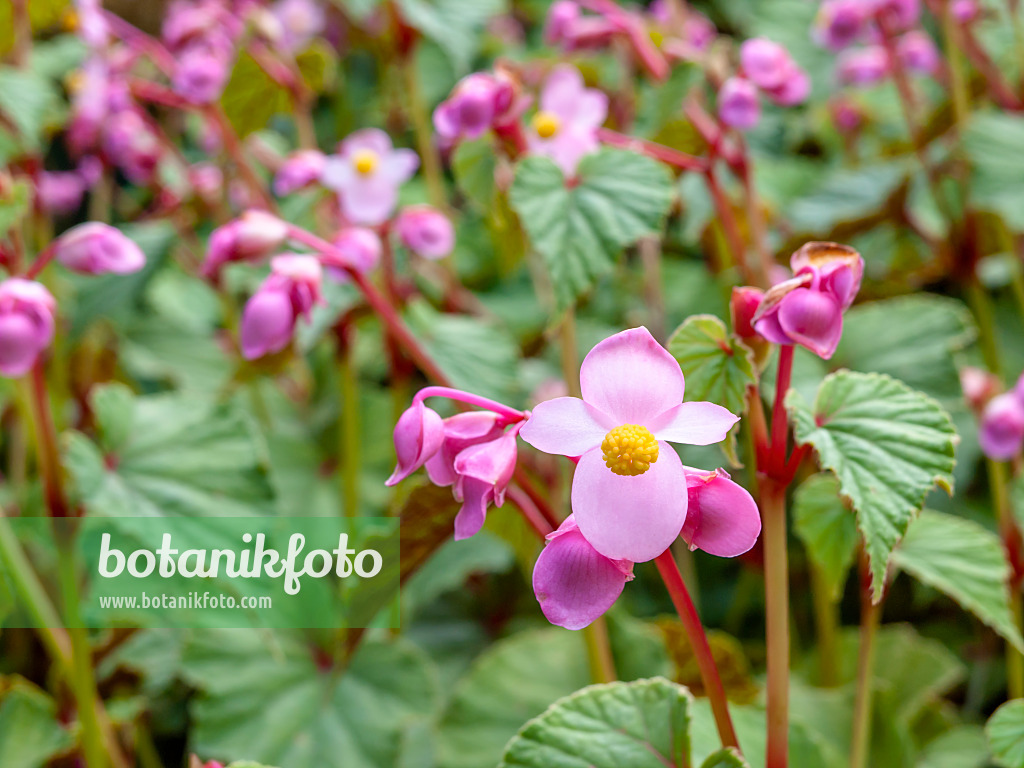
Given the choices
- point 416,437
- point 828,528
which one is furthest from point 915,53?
point 416,437

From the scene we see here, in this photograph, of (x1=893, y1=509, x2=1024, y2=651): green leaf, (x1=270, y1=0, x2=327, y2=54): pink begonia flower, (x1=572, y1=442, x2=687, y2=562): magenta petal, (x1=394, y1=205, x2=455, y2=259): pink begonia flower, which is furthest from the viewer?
(x1=270, y1=0, x2=327, y2=54): pink begonia flower

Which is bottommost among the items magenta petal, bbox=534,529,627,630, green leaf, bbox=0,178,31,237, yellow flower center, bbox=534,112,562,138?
green leaf, bbox=0,178,31,237

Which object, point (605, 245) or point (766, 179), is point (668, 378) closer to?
point (605, 245)

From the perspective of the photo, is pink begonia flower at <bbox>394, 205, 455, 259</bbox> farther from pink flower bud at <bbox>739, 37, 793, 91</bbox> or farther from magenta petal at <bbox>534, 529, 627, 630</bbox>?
magenta petal at <bbox>534, 529, 627, 630</bbox>

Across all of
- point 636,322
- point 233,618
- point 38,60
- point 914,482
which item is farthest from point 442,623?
point 38,60

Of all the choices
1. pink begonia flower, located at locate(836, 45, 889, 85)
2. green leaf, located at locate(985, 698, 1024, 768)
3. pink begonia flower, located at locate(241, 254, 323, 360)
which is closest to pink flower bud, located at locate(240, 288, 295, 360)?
pink begonia flower, located at locate(241, 254, 323, 360)

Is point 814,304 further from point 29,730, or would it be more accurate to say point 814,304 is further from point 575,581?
point 29,730

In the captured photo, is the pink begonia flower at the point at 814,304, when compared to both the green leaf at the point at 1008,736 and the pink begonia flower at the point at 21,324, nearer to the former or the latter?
the green leaf at the point at 1008,736
